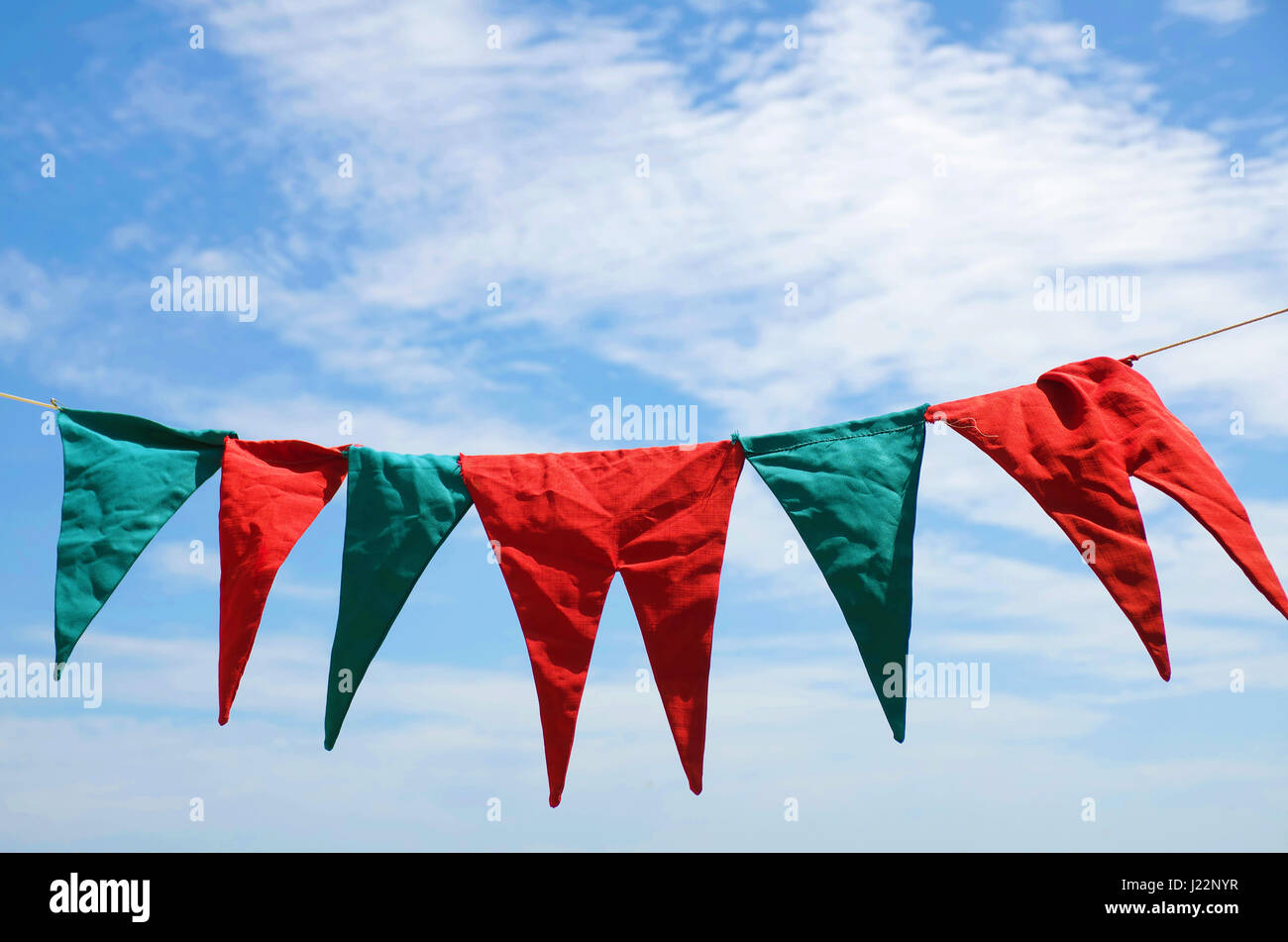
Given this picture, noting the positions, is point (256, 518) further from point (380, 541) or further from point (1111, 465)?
point (1111, 465)

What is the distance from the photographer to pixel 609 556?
156 inches

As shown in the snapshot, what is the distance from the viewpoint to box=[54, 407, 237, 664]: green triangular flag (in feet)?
13.6

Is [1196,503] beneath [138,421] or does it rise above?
beneath

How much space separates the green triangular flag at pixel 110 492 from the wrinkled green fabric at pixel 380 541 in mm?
609

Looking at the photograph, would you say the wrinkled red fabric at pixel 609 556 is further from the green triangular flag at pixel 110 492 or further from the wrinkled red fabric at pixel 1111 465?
the green triangular flag at pixel 110 492

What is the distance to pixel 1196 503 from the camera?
12.4 feet

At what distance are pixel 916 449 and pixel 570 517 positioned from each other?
1178 mm

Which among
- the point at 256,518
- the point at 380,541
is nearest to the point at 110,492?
the point at 256,518

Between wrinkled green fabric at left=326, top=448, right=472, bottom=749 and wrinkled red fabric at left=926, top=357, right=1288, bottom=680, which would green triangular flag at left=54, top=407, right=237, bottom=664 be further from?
wrinkled red fabric at left=926, top=357, right=1288, bottom=680

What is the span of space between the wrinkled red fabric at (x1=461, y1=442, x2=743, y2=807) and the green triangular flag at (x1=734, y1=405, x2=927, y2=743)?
0.67 ft

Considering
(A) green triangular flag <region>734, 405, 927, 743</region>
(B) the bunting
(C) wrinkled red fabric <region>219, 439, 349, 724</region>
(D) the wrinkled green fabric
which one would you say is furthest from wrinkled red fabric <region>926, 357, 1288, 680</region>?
(C) wrinkled red fabric <region>219, 439, 349, 724</region>

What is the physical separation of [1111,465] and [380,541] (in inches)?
95.8

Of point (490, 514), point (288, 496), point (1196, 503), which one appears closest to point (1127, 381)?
point (1196, 503)
